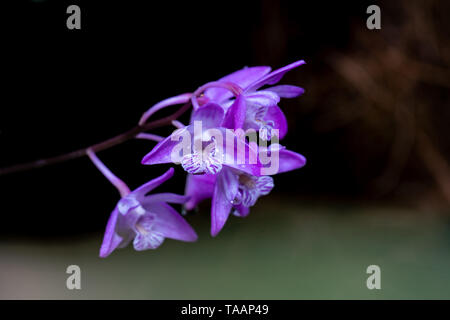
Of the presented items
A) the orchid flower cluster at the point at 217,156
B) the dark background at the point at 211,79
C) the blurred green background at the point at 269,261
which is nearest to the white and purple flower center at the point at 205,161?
the orchid flower cluster at the point at 217,156

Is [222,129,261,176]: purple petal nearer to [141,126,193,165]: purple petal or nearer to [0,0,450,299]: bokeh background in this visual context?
[141,126,193,165]: purple petal

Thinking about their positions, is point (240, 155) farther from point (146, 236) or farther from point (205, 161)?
point (146, 236)

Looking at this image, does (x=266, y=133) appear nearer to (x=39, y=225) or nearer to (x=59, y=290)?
(x=59, y=290)

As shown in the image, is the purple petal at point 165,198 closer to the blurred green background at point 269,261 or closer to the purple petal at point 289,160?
the purple petal at point 289,160

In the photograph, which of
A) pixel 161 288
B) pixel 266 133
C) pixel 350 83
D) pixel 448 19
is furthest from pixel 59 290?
pixel 448 19

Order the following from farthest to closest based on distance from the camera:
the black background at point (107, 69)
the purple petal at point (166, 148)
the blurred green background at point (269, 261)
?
the black background at point (107, 69) → the blurred green background at point (269, 261) → the purple petal at point (166, 148)

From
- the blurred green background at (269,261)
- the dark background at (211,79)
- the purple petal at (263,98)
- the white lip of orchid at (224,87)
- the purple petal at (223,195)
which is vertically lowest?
the blurred green background at (269,261)

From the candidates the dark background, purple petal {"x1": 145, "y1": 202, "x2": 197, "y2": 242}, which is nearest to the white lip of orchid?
purple petal {"x1": 145, "y1": 202, "x2": 197, "y2": 242}
